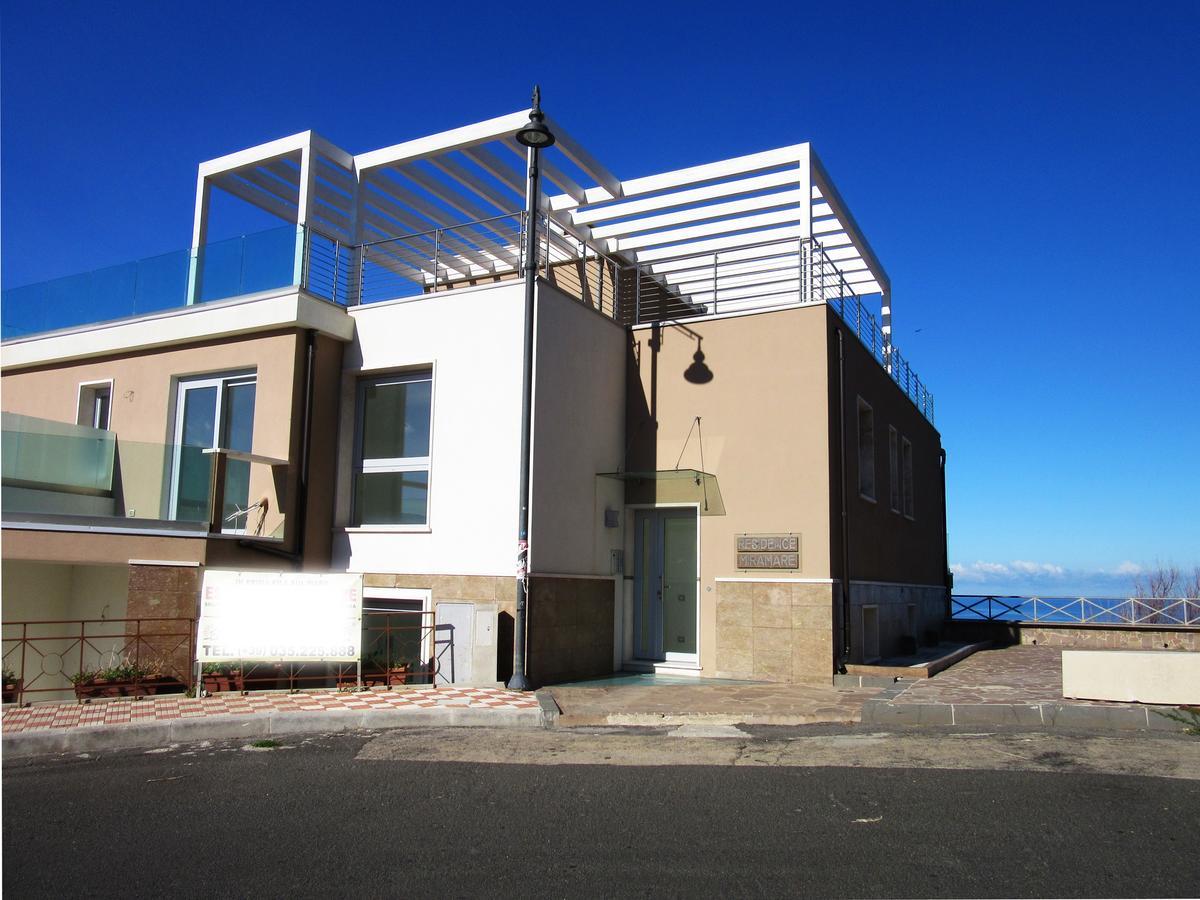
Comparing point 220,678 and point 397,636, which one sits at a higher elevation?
point 397,636

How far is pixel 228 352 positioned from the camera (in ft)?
47.9

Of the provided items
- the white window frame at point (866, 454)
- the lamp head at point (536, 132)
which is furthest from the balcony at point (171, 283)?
the white window frame at point (866, 454)

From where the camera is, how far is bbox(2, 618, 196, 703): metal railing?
10.9 meters

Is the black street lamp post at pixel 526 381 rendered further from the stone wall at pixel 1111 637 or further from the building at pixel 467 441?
the stone wall at pixel 1111 637

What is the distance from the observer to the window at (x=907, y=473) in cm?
2048

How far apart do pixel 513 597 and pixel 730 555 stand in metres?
3.38

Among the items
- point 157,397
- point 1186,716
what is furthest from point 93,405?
point 1186,716

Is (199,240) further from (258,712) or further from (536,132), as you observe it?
(258,712)

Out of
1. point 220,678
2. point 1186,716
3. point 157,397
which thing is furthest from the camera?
point 157,397

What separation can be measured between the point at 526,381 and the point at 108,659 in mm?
7180

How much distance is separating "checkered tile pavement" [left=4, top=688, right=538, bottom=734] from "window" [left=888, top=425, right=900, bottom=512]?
1005 centimetres

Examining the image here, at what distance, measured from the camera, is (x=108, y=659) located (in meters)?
13.5

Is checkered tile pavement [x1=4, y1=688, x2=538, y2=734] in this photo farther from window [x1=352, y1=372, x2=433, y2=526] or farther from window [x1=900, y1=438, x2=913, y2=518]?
window [x1=900, y1=438, x2=913, y2=518]

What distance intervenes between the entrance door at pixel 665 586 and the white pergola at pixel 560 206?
13.0ft
